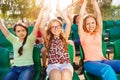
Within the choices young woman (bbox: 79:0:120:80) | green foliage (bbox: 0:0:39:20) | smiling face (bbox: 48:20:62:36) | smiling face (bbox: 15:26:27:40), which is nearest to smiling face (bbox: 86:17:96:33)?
young woman (bbox: 79:0:120:80)

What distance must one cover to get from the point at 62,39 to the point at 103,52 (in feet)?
2.57

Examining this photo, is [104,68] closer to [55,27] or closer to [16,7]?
[55,27]

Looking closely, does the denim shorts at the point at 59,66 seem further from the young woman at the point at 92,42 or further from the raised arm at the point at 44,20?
the raised arm at the point at 44,20

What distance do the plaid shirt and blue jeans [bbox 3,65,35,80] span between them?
317mm

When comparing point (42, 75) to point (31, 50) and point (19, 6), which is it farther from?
point (19, 6)

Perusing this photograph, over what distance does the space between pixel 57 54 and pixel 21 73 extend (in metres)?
0.59

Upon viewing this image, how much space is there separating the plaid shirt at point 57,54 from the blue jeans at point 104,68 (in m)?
Answer: 0.33

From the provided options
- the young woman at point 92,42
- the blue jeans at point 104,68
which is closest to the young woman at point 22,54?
the young woman at point 92,42

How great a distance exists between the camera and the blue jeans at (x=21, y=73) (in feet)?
16.2

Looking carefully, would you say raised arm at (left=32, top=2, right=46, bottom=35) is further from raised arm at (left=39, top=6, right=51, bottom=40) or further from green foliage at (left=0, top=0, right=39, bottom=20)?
green foliage at (left=0, top=0, right=39, bottom=20)

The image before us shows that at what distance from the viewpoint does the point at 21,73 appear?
501cm

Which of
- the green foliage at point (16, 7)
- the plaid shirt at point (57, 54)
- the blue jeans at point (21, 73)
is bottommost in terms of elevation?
the blue jeans at point (21, 73)

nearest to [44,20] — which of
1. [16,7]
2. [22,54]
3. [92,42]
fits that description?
[22,54]

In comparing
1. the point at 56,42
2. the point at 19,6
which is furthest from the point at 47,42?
the point at 19,6
